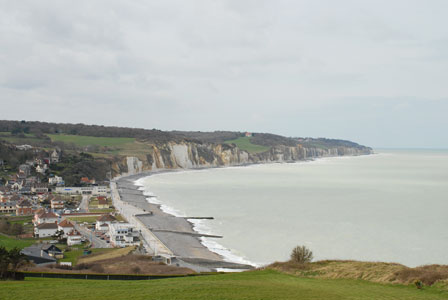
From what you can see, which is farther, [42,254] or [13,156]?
[13,156]

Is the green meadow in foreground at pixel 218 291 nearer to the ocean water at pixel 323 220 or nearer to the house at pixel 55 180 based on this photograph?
the ocean water at pixel 323 220

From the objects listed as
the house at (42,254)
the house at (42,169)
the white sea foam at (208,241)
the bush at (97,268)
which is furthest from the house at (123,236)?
the house at (42,169)

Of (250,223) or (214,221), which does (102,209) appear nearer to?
(214,221)

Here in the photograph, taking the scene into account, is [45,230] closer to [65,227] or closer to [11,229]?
[65,227]

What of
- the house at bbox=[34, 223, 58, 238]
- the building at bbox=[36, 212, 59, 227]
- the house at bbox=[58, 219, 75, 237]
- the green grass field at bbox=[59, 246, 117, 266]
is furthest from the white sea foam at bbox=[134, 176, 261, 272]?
the building at bbox=[36, 212, 59, 227]

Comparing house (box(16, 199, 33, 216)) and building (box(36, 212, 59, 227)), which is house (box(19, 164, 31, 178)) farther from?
building (box(36, 212, 59, 227))

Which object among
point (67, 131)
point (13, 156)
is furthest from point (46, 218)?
point (67, 131)
